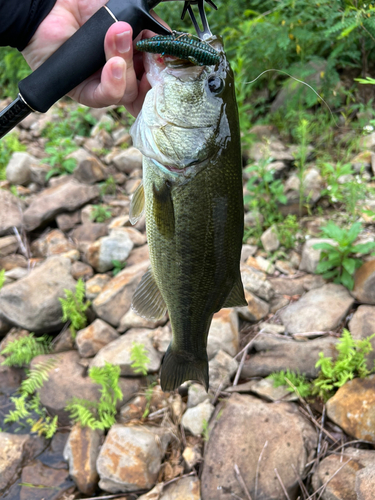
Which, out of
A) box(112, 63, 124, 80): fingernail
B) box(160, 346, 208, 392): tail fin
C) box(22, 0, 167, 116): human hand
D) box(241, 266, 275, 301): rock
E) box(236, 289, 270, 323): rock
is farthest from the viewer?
box(241, 266, 275, 301): rock

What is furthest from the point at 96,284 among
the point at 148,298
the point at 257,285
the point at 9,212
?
the point at 148,298

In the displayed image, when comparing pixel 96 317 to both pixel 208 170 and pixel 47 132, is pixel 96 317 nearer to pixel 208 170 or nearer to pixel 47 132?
pixel 208 170

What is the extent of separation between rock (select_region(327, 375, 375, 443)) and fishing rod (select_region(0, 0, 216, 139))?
2567mm

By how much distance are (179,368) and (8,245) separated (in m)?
3.87

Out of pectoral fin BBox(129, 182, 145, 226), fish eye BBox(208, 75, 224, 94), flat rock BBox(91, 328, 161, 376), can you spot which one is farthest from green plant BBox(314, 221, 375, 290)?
fish eye BBox(208, 75, 224, 94)

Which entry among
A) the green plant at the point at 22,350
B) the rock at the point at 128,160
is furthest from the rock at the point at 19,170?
the green plant at the point at 22,350

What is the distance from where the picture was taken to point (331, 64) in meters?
5.03

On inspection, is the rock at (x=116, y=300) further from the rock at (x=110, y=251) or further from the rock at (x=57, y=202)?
the rock at (x=57, y=202)

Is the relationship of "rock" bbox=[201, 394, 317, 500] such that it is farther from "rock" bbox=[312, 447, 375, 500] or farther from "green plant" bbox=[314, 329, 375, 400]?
"green plant" bbox=[314, 329, 375, 400]

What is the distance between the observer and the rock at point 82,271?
477cm

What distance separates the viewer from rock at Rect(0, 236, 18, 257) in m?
5.35

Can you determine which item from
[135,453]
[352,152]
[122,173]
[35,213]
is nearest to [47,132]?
[122,173]

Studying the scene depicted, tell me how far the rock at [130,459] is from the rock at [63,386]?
0.57 meters

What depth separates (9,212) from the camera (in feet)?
18.9
